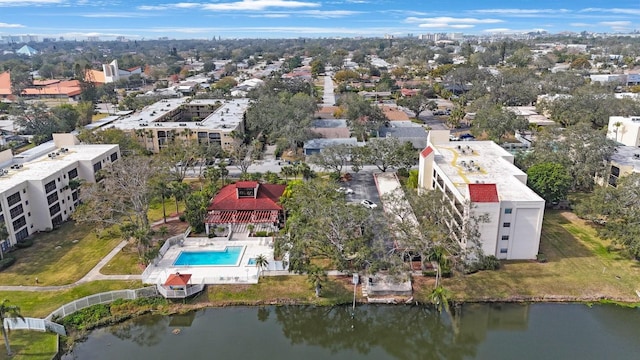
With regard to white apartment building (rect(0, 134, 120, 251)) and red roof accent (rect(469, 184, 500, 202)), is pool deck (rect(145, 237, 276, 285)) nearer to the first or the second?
white apartment building (rect(0, 134, 120, 251))

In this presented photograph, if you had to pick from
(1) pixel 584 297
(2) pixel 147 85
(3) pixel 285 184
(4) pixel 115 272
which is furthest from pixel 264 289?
(2) pixel 147 85

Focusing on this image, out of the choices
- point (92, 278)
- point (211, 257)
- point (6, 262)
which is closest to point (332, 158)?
point (211, 257)

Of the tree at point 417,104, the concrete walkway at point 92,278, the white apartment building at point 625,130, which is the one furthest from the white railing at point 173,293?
the tree at point 417,104

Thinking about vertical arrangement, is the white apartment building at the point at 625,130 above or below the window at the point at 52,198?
above

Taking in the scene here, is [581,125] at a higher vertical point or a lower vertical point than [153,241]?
higher

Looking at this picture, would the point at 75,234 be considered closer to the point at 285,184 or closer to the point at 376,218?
the point at 285,184

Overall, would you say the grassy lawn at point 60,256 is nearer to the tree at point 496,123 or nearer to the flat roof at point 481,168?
the flat roof at point 481,168
